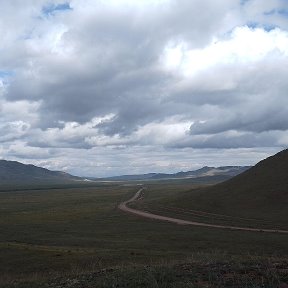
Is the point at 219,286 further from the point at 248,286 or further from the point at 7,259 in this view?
the point at 7,259

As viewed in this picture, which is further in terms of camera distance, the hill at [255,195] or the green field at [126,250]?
the hill at [255,195]

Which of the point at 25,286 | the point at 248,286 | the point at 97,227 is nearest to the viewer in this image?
the point at 248,286

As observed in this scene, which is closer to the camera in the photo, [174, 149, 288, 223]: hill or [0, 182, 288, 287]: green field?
[0, 182, 288, 287]: green field

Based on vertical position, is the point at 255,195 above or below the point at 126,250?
above

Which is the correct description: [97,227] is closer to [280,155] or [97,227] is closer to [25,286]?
[25,286]

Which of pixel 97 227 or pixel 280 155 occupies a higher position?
pixel 280 155

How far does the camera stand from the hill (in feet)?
330

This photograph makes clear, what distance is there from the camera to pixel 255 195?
11569 cm

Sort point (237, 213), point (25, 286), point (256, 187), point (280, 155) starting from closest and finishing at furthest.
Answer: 1. point (25, 286)
2. point (237, 213)
3. point (256, 187)
4. point (280, 155)

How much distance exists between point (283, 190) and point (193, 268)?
97.1 metres

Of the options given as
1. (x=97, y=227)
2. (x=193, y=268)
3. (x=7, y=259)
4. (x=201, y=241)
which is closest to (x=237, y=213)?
(x=97, y=227)

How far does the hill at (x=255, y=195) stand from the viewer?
330 ft

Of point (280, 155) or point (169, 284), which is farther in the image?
point (280, 155)

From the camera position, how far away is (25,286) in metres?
20.3
